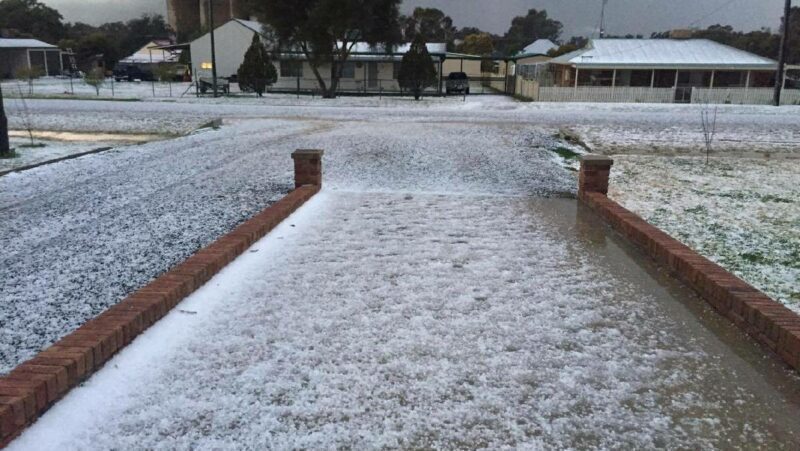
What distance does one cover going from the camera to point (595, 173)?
7.98m

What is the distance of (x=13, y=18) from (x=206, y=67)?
54315mm

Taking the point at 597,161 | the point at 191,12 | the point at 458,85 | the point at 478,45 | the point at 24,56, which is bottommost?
the point at 597,161

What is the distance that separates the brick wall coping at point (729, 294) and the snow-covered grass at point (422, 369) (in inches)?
12.4

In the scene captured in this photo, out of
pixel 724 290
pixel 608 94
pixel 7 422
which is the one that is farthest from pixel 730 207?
pixel 608 94

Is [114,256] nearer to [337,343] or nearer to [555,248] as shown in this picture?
[337,343]

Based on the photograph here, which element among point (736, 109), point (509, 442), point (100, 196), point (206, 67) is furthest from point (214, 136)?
A: point (206, 67)

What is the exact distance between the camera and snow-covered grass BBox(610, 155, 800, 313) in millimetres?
5465

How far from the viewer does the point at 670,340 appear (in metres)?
3.92

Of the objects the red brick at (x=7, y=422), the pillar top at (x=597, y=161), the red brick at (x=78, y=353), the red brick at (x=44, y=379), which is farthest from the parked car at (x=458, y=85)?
the red brick at (x=7, y=422)

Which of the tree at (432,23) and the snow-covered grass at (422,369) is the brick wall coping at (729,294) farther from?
the tree at (432,23)

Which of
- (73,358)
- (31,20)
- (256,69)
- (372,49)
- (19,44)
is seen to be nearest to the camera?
(73,358)

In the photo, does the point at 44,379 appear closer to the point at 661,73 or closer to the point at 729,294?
the point at 729,294

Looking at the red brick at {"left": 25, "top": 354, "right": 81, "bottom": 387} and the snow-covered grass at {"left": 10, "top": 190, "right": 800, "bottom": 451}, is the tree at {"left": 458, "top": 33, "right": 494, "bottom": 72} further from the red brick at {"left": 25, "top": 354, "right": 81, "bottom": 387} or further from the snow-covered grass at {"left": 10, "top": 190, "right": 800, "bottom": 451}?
the red brick at {"left": 25, "top": 354, "right": 81, "bottom": 387}

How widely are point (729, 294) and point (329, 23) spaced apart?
30.6 metres
